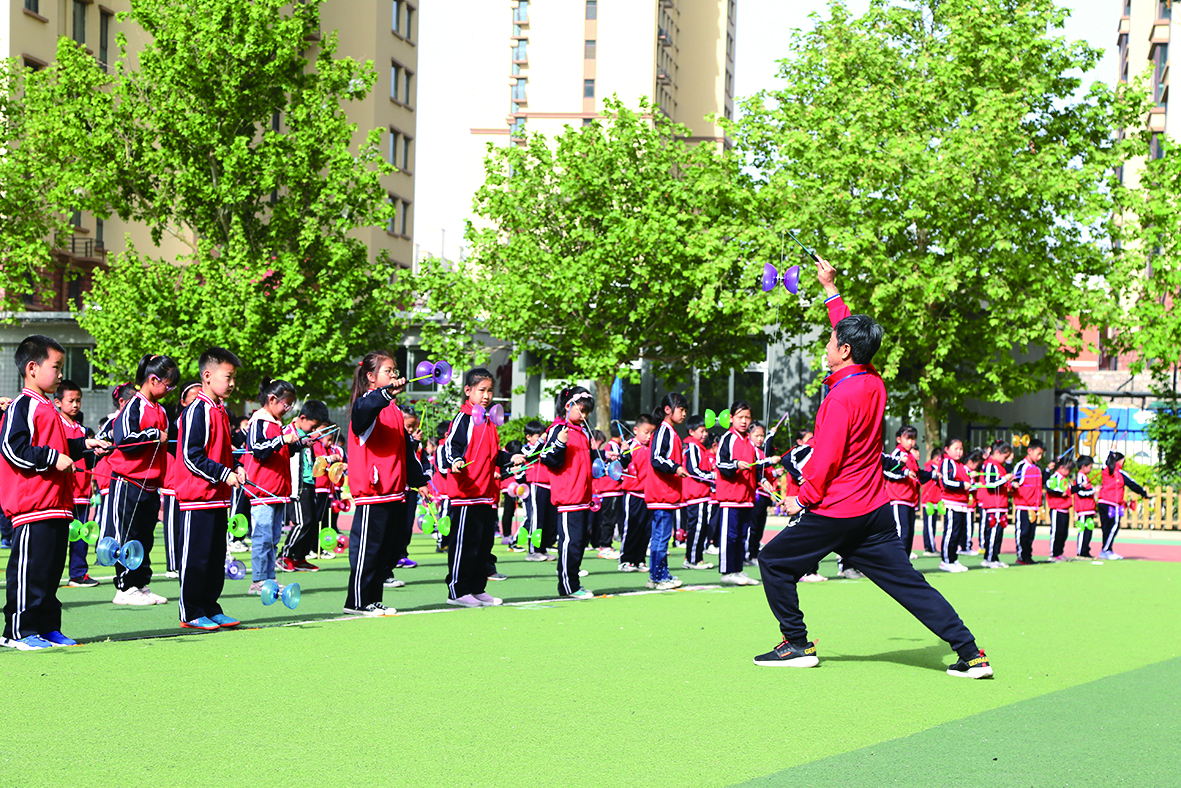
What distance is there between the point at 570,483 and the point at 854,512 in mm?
4223

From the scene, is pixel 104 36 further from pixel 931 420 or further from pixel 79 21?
pixel 931 420

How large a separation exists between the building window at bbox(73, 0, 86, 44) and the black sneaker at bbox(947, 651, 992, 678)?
39124mm

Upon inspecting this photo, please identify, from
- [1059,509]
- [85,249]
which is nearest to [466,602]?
[1059,509]

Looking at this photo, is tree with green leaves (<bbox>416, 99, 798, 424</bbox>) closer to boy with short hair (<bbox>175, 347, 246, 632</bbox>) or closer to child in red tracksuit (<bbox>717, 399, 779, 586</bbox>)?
child in red tracksuit (<bbox>717, 399, 779, 586</bbox>)

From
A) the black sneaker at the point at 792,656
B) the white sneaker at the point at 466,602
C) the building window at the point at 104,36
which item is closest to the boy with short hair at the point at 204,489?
the white sneaker at the point at 466,602

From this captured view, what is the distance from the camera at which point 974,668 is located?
7.25 m

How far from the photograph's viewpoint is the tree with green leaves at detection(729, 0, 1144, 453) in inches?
1051

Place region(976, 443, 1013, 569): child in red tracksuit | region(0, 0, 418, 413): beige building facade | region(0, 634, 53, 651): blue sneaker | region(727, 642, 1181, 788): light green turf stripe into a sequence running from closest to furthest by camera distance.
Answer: region(727, 642, 1181, 788): light green turf stripe
region(0, 634, 53, 651): blue sneaker
region(976, 443, 1013, 569): child in red tracksuit
region(0, 0, 418, 413): beige building facade

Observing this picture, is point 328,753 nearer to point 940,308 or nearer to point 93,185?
point 93,185

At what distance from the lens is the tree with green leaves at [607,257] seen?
30.2 meters

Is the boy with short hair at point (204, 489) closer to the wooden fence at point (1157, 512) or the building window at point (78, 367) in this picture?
the wooden fence at point (1157, 512)

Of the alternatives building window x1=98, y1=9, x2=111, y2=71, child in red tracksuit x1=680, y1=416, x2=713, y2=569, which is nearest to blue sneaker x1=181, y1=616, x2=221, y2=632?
child in red tracksuit x1=680, y1=416, x2=713, y2=569

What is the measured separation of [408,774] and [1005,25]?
26.3 metres

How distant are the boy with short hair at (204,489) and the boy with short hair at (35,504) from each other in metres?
0.84
